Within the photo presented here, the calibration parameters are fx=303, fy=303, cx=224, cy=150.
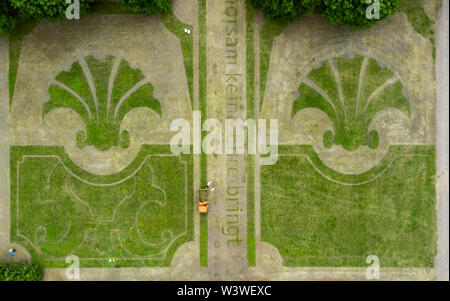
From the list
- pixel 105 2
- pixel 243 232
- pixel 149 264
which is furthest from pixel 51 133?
pixel 243 232

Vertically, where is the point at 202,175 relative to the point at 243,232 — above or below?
above

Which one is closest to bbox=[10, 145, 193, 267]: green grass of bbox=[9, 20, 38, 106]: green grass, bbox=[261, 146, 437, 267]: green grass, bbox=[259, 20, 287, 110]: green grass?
bbox=[9, 20, 38, 106]: green grass

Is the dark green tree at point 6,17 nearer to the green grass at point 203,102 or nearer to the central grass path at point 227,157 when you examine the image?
the green grass at point 203,102

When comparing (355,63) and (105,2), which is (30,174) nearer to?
(105,2)

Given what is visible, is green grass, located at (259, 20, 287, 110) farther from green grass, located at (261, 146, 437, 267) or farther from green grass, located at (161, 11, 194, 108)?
green grass, located at (261, 146, 437, 267)

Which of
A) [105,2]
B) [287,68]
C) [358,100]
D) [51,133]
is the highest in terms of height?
[105,2]

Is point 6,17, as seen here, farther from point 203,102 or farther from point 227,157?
point 227,157
